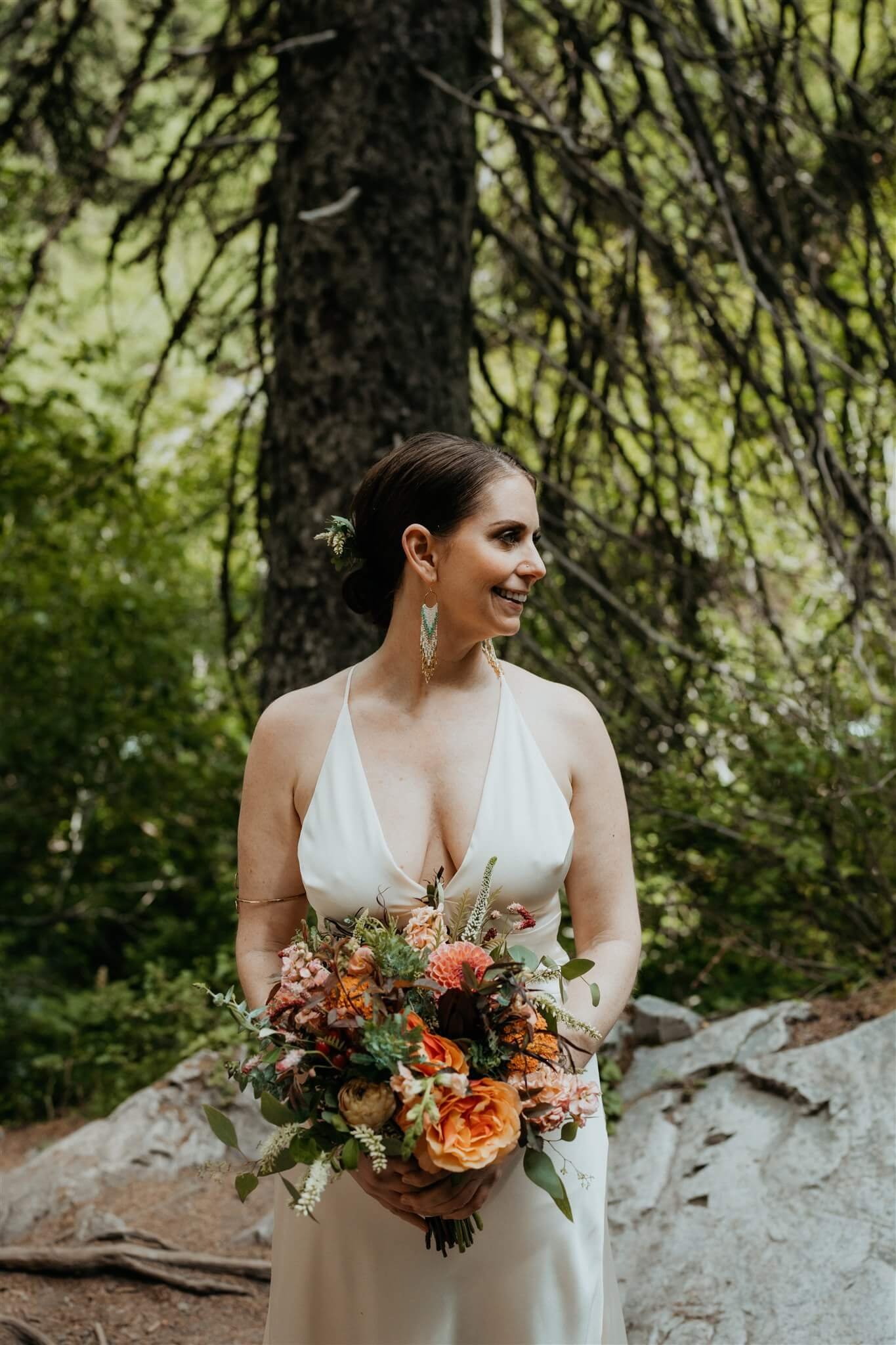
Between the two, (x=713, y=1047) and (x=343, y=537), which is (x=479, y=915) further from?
(x=713, y=1047)

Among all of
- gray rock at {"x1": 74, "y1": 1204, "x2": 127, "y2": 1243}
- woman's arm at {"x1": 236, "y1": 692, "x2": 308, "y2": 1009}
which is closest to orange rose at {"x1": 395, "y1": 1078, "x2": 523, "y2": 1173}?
woman's arm at {"x1": 236, "y1": 692, "x2": 308, "y2": 1009}

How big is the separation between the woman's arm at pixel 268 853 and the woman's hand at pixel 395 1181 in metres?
0.55

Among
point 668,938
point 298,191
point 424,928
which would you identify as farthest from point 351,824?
point 668,938

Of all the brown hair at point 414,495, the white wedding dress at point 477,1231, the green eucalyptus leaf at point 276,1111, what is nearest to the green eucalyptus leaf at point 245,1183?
the green eucalyptus leaf at point 276,1111

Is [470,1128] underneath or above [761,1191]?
above

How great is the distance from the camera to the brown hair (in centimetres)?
244

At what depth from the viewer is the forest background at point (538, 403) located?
4348mm

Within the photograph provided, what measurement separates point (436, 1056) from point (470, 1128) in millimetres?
123

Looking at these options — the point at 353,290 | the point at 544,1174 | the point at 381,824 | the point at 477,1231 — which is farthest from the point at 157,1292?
the point at 353,290

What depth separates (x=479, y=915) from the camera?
2229 mm

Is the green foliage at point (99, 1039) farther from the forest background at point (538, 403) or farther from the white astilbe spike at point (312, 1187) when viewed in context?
the white astilbe spike at point (312, 1187)

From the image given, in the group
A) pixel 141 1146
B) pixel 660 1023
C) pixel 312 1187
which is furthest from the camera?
pixel 141 1146

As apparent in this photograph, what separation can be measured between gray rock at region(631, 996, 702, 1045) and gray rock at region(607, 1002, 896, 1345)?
0.15m

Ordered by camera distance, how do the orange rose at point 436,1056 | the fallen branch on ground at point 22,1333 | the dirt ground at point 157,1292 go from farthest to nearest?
the dirt ground at point 157,1292, the fallen branch on ground at point 22,1333, the orange rose at point 436,1056
